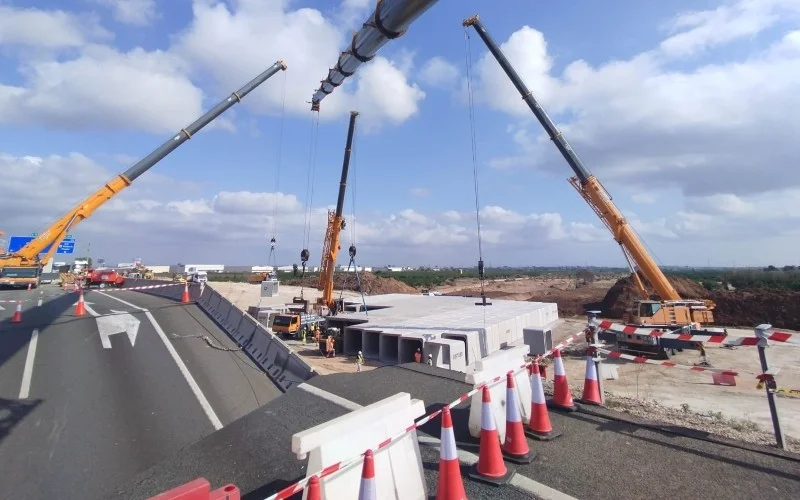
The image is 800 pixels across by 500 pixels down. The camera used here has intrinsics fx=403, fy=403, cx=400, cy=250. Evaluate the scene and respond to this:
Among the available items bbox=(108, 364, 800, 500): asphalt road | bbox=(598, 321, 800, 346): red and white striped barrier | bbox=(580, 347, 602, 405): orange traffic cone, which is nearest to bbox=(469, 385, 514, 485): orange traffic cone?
bbox=(108, 364, 800, 500): asphalt road

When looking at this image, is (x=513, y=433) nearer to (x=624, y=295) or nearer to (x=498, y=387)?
(x=498, y=387)

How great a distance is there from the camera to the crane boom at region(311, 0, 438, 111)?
8603 mm

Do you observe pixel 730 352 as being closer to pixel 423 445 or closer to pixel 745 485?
pixel 745 485

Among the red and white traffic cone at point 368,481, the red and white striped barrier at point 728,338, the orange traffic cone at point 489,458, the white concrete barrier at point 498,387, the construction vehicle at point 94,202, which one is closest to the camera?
the red and white traffic cone at point 368,481

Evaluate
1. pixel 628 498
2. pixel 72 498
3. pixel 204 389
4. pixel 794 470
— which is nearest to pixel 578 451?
pixel 628 498

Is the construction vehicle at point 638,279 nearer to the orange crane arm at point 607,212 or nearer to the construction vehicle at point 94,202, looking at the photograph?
the orange crane arm at point 607,212

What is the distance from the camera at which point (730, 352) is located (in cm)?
2455

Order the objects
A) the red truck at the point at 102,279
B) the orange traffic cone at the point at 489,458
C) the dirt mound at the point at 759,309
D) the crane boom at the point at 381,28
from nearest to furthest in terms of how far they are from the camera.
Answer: the orange traffic cone at the point at 489,458 < the crane boom at the point at 381,28 < the red truck at the point at 102,279 < the dirt mound at the point at 759,309

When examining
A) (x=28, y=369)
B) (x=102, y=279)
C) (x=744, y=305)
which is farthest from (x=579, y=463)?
(x=744, y=305)

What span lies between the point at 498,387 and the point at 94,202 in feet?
73.9

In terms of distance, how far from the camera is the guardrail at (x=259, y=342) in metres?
9.26

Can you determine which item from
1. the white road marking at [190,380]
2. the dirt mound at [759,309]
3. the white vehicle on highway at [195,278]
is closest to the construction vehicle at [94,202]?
the white vehicle on highway at [195,278]

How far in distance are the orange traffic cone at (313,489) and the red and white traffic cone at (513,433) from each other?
281 cm

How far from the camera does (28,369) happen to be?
888 cm
